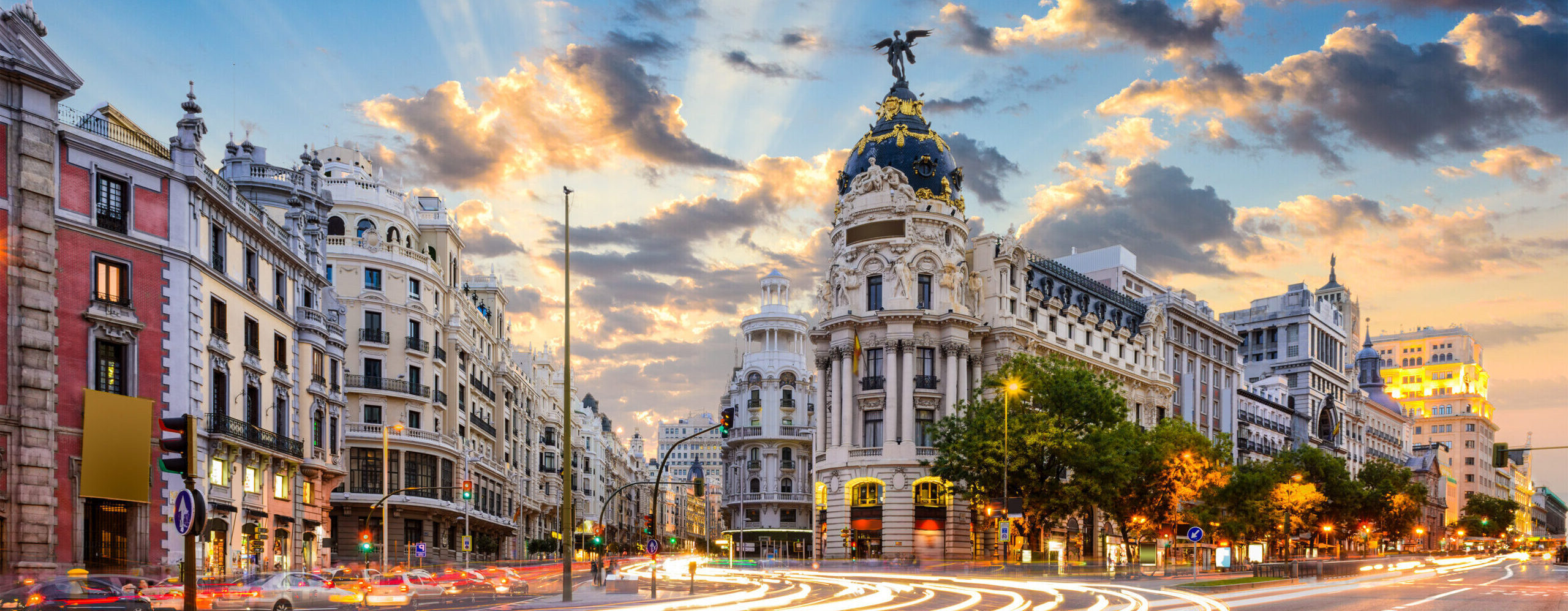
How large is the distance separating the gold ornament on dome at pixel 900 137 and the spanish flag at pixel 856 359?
13.5 meters

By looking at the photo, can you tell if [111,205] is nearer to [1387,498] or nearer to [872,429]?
[872,429]

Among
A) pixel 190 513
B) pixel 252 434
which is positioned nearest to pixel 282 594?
pixel 190 513

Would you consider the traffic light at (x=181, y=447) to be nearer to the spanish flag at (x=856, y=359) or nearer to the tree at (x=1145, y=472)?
the tree at (x=1145, y=472)

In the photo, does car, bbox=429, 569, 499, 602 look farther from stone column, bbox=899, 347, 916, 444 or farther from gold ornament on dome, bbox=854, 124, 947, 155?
gold ornament on dome, bbox=854, 124, 947, 155

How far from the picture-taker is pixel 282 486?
187ft

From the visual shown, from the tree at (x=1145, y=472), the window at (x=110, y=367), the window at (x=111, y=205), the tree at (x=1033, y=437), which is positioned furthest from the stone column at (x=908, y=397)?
the window at (x=111, y=205)

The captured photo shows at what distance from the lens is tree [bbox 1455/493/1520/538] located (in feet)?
630

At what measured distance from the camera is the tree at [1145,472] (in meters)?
68.9

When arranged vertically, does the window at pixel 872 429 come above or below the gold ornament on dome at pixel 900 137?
below

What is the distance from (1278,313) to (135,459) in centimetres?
13891

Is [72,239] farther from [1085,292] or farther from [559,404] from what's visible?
[559,404]

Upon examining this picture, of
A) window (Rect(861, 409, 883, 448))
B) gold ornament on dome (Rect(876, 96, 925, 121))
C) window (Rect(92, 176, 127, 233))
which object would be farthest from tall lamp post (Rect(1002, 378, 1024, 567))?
window (Rect(92, 176, 127, 233))

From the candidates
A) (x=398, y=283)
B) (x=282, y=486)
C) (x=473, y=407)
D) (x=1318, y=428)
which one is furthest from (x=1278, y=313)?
(x=282, y=486)

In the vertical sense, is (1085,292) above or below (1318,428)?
above
